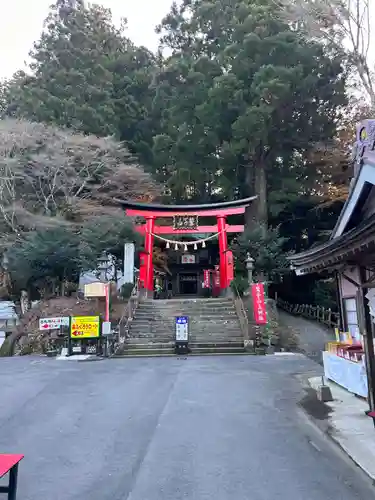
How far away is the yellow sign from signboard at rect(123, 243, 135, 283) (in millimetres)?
5413

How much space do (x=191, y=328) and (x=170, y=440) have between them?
39.3 ft

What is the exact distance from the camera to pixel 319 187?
25.1 m

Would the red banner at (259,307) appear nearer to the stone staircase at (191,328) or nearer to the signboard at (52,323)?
the stone staircase at (191,328)

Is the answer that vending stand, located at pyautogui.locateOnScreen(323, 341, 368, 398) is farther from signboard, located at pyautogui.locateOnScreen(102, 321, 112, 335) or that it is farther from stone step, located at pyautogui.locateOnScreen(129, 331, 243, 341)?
signboard, located at pyautogui.locateOnScreen(102, 321, 112, 335)

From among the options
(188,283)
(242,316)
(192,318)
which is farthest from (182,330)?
(188,283)

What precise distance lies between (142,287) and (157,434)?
15.2 m

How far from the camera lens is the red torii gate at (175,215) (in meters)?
21.6

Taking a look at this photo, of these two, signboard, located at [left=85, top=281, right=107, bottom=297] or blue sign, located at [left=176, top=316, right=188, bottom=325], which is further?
signboard, located at [left=85, top=281, right=107, bottom=297]

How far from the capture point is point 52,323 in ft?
55.0

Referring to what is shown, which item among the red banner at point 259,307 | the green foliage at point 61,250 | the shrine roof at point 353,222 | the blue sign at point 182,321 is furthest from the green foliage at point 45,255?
the shrine roof at point 353,222

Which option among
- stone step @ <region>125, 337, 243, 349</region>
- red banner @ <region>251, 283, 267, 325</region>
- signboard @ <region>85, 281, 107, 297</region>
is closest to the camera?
stone step @ <region>125, 337, 243, 349</region>

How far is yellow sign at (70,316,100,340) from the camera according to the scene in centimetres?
1609

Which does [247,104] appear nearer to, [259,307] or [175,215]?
[175,215]

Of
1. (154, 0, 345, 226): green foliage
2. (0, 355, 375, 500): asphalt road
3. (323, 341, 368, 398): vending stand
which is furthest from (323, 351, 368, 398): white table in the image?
(154, 0, 345, 226): green foliage
